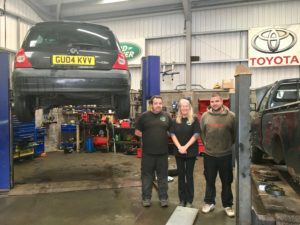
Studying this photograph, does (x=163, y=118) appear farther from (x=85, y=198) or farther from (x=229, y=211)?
(x=85, y=198)

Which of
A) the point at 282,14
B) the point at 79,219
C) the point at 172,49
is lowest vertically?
the point at 79,219

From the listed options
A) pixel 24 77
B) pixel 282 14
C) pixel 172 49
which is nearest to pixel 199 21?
pixel 172 49

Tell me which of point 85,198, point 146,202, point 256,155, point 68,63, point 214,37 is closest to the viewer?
point 68,63

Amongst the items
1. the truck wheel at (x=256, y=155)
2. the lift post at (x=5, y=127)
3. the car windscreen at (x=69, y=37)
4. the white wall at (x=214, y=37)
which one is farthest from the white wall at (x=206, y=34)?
the car windscreen at (x=69, y=37)

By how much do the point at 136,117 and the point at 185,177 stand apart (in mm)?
3002

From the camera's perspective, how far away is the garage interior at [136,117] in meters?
3.14

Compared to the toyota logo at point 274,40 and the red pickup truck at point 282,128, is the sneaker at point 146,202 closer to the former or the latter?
the red pickup truck at point 282,128

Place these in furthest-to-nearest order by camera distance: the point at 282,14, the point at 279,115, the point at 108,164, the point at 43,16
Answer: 1. the point at 43,16
2. the point at 282,14
3. the point at 108,164
4. the point at 279,115

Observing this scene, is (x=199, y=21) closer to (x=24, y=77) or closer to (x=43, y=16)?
(x=43, y=16)

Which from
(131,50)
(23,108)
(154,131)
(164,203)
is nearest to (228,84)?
(131,50)

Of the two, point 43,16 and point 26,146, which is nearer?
point 26,146

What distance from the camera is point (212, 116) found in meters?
3.11

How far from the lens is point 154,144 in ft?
11.0

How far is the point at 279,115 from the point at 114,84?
1.88 meters
